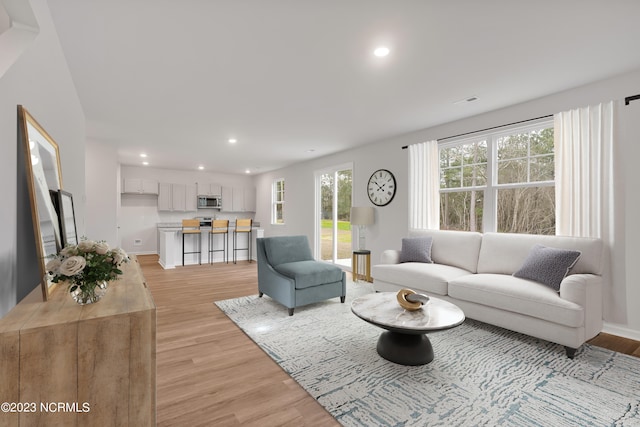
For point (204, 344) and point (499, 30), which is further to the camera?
point (204, 344)

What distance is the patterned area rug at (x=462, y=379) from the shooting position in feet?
5.97

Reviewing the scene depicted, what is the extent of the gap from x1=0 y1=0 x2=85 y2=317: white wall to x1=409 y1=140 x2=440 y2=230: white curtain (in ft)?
13.7

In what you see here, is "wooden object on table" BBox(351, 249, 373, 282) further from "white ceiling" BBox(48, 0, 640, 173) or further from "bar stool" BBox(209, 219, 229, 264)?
"bar stool" BBox(209, 219, 229, 264)

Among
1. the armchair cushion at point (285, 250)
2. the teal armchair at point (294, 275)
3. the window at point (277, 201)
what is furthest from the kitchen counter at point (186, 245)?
the armchair cushion at point (285, 250)

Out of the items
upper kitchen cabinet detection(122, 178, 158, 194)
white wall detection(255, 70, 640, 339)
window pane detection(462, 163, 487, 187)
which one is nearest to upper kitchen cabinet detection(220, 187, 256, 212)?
upper kitchen cabinet detection(122, 178, 158, 194)

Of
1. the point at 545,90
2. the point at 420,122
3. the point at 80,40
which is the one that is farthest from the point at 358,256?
the point at 80,40

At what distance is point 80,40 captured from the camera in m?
2.25

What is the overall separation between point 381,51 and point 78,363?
258cm

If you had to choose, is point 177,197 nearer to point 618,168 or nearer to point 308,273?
point 308,273

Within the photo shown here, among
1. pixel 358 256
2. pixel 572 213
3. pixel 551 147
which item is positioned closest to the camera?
pixel 572 213

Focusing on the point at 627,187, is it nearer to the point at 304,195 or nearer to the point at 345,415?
the point at 345,415

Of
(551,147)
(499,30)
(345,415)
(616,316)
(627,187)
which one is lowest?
(345,415)

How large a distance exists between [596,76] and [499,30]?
155 centimetres

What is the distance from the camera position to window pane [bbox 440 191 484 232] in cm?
415
